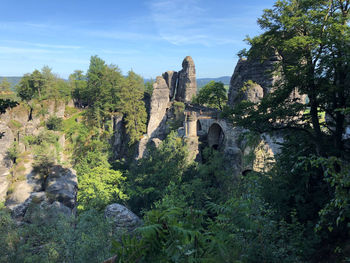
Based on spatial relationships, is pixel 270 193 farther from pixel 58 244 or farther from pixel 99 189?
pixel 99 189

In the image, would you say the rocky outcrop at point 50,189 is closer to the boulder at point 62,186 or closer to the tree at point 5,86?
the boulder at point 62,186

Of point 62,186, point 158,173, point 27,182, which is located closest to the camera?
point 158,173

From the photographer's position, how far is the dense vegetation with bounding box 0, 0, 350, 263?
296cm

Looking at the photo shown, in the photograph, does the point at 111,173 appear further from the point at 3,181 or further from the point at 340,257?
the point at 340,257

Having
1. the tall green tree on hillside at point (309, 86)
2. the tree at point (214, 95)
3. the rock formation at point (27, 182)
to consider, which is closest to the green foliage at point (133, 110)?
the tree at point (214, 95)

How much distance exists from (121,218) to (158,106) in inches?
1155

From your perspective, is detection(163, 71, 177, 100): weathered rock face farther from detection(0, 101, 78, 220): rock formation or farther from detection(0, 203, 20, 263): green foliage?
detection(0, 203, 20, 263): green foliage

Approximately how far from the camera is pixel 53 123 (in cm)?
3994

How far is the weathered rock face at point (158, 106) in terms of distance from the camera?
131 ft

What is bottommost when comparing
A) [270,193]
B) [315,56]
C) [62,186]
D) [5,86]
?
[62,186]

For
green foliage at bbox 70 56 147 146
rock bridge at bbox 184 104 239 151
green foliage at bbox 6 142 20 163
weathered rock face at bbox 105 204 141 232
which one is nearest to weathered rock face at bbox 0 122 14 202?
green foliage at bbox 6 142 20 163

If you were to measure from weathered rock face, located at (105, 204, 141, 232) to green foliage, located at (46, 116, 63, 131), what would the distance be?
30.9 metres

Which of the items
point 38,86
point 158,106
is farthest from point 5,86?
point 158,106

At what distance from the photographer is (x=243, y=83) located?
27000mm
